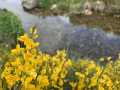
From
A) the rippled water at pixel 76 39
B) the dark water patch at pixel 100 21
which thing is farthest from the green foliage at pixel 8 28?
the dark water patch at pixel 100 21

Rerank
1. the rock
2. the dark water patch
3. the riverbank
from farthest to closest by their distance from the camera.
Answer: the rock, the dark water patch, the riverbank

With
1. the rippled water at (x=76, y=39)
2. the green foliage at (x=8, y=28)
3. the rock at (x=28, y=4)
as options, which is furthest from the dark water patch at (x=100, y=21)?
the green foliage at (x=8, y=28)

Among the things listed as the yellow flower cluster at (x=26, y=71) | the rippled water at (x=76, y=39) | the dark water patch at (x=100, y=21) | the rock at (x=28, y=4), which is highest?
the yellow flower cluster at (x=26, y=71)

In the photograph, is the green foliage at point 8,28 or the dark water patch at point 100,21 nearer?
the green foliage at point 8,28

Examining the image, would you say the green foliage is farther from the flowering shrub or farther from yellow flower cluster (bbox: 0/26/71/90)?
yellow flower cluster (bbox: 0/26/71/90)

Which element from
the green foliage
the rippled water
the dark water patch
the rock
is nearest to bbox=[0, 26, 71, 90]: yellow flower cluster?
the green foliage

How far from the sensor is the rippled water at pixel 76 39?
432 centimetres

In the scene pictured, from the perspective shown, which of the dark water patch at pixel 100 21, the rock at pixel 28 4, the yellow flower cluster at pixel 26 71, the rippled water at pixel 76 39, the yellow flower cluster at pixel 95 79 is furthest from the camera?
the rock at pixel 28 4

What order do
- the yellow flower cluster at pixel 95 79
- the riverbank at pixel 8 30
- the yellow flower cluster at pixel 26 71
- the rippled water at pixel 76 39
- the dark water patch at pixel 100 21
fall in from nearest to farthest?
the yellow flower cluster at pixel 26 71 < the yellow flower cluster at pixel 95 79 < the riverbank at pixel 8 30 < the rippled water at pixel 76 39 < the dark water patch at pixel 100 21

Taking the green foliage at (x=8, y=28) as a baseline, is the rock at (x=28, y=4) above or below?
above

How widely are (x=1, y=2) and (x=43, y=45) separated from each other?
6.15 metres

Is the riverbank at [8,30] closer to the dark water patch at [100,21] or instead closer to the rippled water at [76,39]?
the rippled water at [76,39]

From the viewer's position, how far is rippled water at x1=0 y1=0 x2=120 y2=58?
4.32m

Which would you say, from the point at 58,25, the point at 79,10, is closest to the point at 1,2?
the point at 58,25
